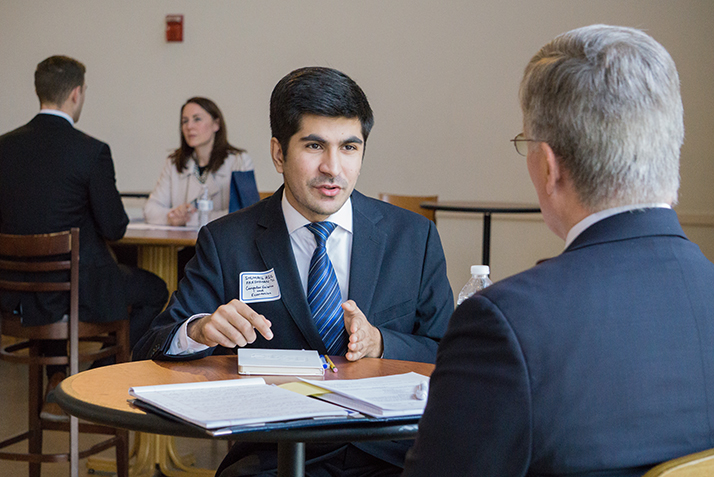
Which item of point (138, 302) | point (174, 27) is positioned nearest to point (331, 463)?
point (138, 302)

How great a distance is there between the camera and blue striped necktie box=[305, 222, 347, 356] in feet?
5.05

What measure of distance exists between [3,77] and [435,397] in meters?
6.61

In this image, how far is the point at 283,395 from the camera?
3.47ft

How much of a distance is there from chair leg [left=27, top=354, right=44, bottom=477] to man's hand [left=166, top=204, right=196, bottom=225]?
3.60 feet

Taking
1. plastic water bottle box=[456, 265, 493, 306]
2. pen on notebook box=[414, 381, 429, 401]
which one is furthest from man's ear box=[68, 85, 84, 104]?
pen on notebook box=[414, 381, 429, 401]

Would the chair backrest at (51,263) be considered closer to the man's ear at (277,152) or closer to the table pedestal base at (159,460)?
the table pedestal base at (159,460)

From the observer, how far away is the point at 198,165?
4.08 meters

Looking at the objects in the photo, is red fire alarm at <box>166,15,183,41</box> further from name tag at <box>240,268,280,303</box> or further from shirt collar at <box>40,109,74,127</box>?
name tag at <box>240,268,280,303</box>

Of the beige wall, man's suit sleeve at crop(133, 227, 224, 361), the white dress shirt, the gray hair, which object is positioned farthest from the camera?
the beige wall

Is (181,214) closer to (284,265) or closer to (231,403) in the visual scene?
(284,265)

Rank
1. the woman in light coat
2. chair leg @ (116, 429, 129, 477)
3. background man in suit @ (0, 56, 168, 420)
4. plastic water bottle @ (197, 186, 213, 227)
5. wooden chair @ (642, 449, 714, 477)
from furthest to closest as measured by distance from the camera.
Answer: the woman in light coat < plastic water bottle @ (197, 186, 213, 227) < background man in suit @ (0, 56, 168, 420) < chair leg @ (116, 429, 129, 477) < wooden chair @ (642, 449, 714, 477)

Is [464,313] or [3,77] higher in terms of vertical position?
[3,77]

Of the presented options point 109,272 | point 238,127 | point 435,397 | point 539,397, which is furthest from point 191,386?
point 238,127

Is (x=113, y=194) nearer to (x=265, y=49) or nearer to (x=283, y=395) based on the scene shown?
(x=283, y=395)
